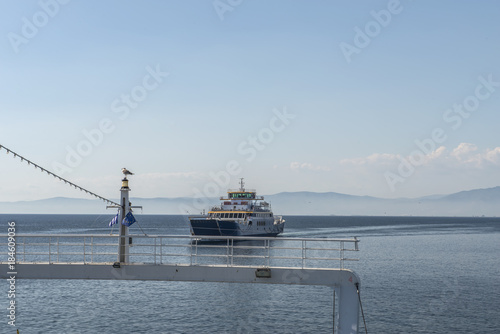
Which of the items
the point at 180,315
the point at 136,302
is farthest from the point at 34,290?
the point at 180,315

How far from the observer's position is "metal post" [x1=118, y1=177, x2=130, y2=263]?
23.4m

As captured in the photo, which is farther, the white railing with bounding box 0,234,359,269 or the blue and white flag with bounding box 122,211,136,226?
the blue and white flag with bounding box 122,211,136,226

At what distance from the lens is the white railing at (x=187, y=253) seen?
22097 millimetres

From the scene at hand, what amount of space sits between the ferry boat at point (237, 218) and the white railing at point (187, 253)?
3.91m

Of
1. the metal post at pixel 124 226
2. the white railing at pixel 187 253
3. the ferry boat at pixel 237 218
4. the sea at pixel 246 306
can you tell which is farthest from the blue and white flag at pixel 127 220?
the ferry boat at pixel 237 218

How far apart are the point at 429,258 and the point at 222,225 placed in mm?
46537

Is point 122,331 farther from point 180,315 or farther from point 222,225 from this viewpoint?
point 222,225

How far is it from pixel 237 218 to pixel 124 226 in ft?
296

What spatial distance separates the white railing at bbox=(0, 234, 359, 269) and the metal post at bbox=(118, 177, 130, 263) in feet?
1.12

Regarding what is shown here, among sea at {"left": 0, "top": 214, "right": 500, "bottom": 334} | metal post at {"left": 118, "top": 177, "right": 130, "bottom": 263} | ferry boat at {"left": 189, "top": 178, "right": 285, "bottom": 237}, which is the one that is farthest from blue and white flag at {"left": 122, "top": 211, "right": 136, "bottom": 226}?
ferry boat at {"left": 189, "top": 178, "right": 285, "bottom": 237}

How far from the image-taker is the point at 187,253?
80.4 metres

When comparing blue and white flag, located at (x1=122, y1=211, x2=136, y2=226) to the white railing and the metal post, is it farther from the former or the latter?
the white railing

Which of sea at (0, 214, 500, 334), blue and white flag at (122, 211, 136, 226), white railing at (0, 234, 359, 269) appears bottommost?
sea at (0, 214, 500, 334)

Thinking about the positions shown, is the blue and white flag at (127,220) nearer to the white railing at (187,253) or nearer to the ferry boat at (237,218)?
the white railing at (187,253)
